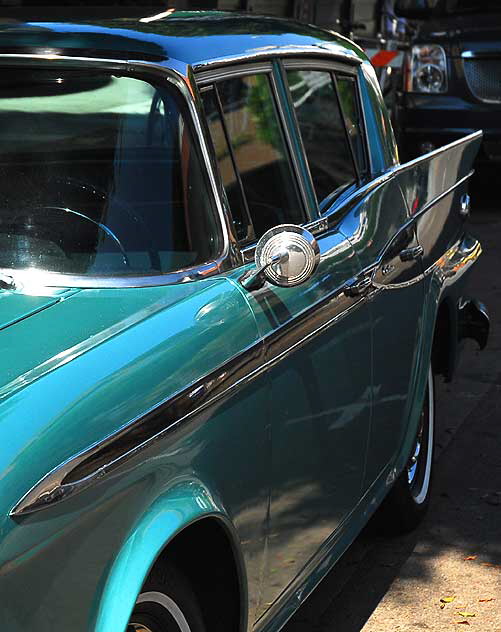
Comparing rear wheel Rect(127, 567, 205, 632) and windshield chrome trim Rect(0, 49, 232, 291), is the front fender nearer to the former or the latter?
rear wheel Rect(127, 567, 205, 632)

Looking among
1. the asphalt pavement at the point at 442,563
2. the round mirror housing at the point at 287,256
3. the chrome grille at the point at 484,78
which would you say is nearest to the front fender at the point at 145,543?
the round mirror housing at the point at 287,256

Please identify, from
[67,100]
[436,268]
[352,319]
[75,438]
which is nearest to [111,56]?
[67,100]

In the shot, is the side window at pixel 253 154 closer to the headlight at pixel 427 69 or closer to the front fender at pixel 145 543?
the front fender at pixel 145 543

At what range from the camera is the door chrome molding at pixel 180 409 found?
200 cm

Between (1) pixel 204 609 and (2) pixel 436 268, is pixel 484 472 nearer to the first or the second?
(2) pixel 436 268

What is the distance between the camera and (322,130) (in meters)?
3.92

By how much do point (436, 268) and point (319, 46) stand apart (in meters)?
0.91

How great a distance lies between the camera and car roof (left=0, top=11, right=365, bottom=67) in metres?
2.98

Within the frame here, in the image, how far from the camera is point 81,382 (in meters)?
2.20

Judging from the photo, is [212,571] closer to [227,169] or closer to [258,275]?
[258,275]

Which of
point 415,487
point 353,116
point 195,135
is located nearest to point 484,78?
point 353,116

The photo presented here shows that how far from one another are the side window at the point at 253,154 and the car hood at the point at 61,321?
446mm

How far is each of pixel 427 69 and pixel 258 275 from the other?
7.76 metres

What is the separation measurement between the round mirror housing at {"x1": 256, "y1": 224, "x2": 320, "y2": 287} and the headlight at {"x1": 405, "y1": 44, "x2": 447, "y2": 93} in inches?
304
